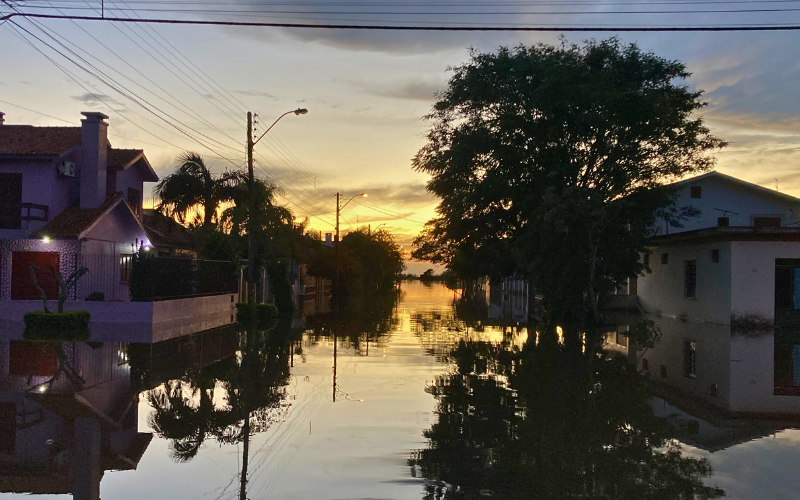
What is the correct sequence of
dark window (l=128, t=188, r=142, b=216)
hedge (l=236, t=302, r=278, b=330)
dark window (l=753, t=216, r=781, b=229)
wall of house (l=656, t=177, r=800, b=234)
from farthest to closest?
wall of house (l=656, t=177, r=800, b=234)
dark window (l=753, t=216, r=781, b=229)
dark window (l=128, t=188, r=142, b=216)
hedge (l=236, t=302, r=278, b=330)

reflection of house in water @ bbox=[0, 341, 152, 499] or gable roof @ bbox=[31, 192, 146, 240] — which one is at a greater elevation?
gable roof @ bbox=[31, 192, 146, 240]

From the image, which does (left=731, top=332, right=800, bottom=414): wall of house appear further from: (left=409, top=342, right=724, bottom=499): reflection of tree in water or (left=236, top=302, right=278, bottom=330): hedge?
(left=236, top=302, right=278, bottom=330): hedge

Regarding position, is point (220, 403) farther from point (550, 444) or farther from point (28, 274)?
point (28, 274)

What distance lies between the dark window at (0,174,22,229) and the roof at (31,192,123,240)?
1139 mm

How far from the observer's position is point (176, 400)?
11820 mm

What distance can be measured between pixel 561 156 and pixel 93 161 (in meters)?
19.9

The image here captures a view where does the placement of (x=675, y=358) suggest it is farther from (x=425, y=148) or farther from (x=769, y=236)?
(x=425, y=148)

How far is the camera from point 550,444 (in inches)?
345

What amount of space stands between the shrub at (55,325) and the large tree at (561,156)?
663 inches

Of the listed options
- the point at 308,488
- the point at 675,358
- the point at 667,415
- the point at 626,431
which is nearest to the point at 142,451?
the point at 308,488

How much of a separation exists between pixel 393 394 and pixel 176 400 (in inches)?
136

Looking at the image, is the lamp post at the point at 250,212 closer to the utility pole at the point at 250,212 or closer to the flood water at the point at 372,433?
the utility pole at the point at 250,212

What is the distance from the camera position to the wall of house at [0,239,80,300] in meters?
28.6

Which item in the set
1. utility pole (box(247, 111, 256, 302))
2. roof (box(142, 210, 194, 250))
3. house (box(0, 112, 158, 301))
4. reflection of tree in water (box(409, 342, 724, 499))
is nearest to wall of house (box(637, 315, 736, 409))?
reflection of tree in water (box(409, 342, 724, 499))
